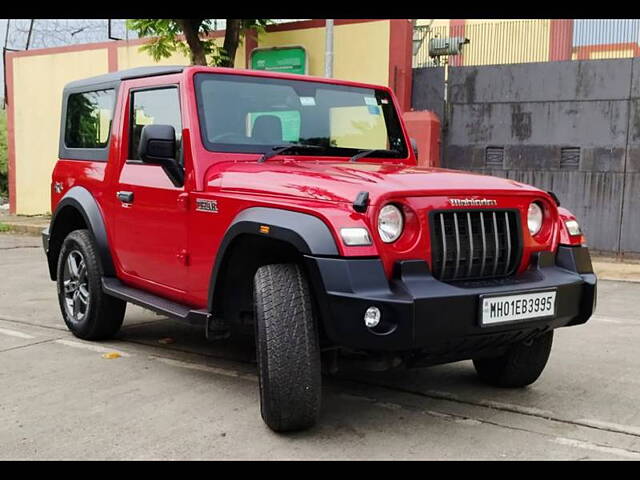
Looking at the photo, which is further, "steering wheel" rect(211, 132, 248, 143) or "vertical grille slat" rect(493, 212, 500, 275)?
"steering wheel" rect(211, 132, 248, 143)

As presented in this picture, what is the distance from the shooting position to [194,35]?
1184 cm

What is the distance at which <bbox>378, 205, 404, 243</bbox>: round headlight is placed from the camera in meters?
3.35

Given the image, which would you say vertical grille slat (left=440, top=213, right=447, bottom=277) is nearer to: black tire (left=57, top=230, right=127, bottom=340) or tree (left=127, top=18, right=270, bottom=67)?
black tire (left=57, top=230, right=127, bottom=340)

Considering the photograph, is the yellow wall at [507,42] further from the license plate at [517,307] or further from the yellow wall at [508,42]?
the license plate at [517,307]

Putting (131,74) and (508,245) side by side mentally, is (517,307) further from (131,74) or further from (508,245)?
(131,74)

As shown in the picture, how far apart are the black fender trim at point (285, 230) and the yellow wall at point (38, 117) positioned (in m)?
13.3

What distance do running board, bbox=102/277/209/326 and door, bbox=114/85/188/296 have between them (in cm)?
8

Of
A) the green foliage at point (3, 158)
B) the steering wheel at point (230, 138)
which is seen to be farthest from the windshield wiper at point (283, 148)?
the green foliage at point (3, 158)

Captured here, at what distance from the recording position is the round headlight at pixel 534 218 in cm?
386


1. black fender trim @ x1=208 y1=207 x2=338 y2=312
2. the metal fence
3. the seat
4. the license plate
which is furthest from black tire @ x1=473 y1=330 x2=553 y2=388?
the metal fence

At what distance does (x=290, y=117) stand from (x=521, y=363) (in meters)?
2.07

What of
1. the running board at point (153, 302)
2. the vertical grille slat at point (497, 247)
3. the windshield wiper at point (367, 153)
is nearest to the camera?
the vertical grille slat at point (497, 247)

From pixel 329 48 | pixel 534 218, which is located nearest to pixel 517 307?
pixel 534 218
